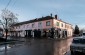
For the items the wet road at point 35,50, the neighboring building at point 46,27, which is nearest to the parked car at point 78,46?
the wet road at point 35,50

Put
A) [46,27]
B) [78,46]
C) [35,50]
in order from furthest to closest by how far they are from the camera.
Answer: [46,27], [35,50], [78,46]

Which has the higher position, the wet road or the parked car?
the parked car

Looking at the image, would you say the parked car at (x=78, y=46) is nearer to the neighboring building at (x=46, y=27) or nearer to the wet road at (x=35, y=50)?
the wet road at (x=35, y=50)

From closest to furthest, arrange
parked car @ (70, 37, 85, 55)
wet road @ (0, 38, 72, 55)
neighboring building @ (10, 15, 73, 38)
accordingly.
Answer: parked car @ (70, 37, 85, 55), wet road @ (0, 38, 72, 55), neighboring building @ (10, 15, 73, 38)

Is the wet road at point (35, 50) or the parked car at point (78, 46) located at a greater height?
the parked car at point (78, 46)

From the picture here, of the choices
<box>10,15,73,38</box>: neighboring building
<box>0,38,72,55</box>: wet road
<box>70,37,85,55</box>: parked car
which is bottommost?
<box>0,38,72,55</box>: wet road

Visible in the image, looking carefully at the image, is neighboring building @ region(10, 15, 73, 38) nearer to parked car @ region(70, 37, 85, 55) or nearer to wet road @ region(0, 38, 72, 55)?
wet road @ region(0, 38, 72, 55)

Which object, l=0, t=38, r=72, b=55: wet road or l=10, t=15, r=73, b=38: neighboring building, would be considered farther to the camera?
l=10, t=15, r=73, b=38: neighboring building

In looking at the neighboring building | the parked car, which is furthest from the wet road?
the neighboring building

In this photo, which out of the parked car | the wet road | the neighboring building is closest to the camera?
the parked car

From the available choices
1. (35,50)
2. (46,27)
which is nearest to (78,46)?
(35,50)

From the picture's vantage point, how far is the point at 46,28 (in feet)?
179

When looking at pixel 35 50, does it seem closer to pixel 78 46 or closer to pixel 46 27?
pixel 78 46

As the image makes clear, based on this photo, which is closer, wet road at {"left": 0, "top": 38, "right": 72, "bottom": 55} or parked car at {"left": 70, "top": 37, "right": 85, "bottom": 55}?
parked car at {"left": 70, "top": 37, "right": 85, "bottom": 55}
